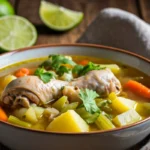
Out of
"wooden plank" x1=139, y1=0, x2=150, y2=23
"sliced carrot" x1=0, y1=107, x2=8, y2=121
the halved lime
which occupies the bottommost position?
"wooden plank" x1=139, y1=0, x2=150, y2=23

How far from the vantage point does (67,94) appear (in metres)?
2.85

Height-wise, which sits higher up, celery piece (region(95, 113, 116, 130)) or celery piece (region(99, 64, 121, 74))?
celery piece (region(95, 113, 116, 130))

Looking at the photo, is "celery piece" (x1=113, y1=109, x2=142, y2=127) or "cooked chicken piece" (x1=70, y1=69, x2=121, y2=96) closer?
"celery piece" (x1=113, y1=109, x2=142, y2=127)

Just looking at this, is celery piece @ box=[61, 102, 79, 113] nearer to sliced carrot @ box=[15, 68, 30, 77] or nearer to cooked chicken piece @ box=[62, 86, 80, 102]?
cooked chicken piece @ box=[62, 86, 80, 102]

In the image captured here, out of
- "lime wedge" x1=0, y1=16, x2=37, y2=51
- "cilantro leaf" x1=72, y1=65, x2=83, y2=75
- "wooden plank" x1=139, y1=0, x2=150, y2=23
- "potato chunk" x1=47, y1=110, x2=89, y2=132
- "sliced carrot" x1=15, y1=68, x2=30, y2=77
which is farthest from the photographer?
"wooden plank" x1=139, y1=0, x2=150, y2=23

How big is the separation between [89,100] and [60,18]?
2352 millimetres

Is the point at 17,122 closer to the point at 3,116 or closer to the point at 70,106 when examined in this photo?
the point at 3,116

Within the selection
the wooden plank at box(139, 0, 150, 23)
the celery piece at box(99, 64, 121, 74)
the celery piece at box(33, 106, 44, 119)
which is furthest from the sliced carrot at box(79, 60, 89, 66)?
the wooden plank at box(139, 0, 150, 23)

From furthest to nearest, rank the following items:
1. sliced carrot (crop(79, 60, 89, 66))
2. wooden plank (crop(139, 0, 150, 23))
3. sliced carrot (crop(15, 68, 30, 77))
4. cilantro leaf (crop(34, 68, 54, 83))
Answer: wooden plank (crop(139, 0, 150, 23)) < sliced carrot (crop(79, 60, 89, 66)) < sliced carrot (crop(15, 68, 30, 77)) < cilantro leaf (crop(34, 68, 54, 83))

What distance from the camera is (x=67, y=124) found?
102 inches

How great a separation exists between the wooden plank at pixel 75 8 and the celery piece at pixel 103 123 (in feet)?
7.54

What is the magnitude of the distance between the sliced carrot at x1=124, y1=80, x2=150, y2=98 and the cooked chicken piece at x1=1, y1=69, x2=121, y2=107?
0.14 m

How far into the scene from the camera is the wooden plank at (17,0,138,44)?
193 inches

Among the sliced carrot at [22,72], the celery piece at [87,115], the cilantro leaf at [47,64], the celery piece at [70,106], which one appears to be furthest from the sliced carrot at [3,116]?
the cilantro leaf at [47,64]
